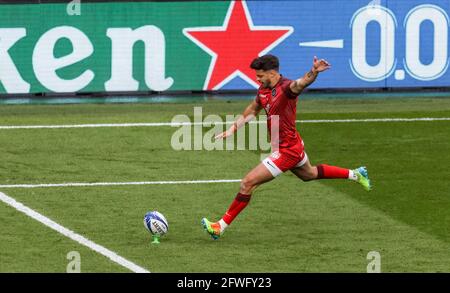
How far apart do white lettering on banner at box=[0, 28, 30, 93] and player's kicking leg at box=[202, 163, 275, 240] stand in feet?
41.7

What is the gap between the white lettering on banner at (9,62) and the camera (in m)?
26.8

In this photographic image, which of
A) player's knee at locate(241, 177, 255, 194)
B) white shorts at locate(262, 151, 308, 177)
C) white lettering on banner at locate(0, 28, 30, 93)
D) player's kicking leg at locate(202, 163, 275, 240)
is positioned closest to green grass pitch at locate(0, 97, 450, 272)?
player's kicking leg at locate(202, 163, 275, 240)

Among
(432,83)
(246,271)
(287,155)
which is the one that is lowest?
(246,271)

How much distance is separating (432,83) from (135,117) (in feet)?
24.8

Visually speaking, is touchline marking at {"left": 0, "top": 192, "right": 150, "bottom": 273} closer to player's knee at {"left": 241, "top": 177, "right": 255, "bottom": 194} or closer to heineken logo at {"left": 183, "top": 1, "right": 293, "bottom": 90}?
player's knee at {"left": 241, "top": 177, "right": 255, "bottom": 194}

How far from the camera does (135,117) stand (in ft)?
84.9

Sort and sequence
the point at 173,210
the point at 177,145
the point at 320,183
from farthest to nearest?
the point at 177,145 → the point at 320,183 → the point at 173,210

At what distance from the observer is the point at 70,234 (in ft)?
52.0

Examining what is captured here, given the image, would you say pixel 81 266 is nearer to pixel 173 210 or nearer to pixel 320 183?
pixel 173 210

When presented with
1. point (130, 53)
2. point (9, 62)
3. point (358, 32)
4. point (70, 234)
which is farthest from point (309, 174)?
point (9, 62)

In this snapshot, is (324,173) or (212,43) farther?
(212,43)

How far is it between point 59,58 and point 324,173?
11644mm

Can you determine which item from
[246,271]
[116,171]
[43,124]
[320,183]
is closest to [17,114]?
[43,124]

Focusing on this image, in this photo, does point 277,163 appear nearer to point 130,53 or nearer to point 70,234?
point 70,234
